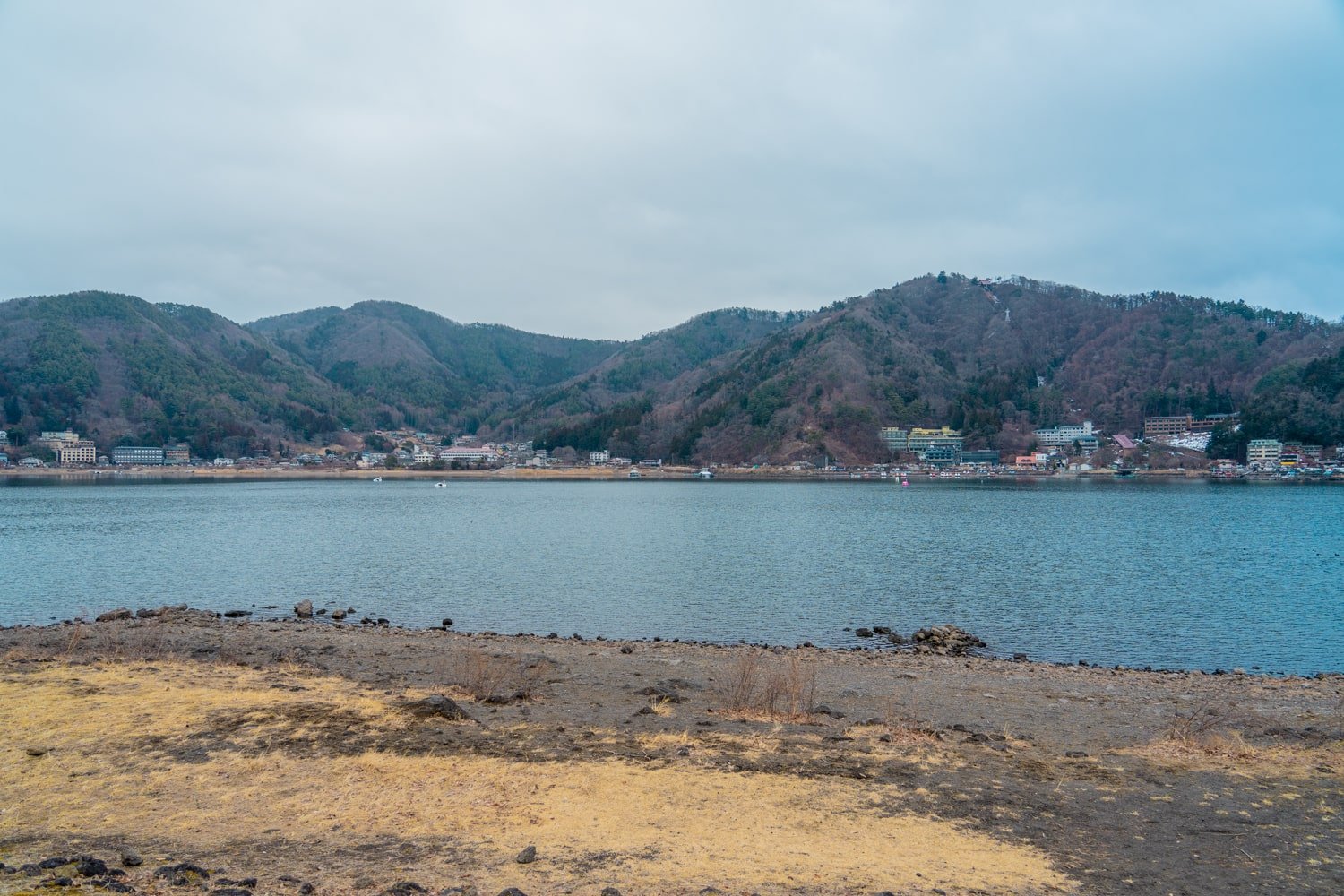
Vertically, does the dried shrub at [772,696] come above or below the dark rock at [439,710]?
below

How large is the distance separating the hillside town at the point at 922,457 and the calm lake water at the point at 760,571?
70557 mm

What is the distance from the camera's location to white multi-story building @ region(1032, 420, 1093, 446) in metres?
154

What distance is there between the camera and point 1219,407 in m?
153

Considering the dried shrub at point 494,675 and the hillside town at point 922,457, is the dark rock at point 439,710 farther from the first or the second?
the hillside town at point 922,457

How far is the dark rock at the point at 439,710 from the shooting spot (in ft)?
33.3

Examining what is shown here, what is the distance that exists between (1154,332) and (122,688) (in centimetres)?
21804

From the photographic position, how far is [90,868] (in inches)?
212

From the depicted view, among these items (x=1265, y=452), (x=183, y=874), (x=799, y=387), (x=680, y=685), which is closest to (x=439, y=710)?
(x=680, y=685)

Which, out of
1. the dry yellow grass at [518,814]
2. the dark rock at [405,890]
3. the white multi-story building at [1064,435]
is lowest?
the dry yellow grass at [518,814]

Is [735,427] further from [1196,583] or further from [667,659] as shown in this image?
[667,659]

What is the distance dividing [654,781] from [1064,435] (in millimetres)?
167319

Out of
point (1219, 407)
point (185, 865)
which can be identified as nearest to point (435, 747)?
point (185, 865)

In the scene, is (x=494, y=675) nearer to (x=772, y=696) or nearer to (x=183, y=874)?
(x=772, y=696)

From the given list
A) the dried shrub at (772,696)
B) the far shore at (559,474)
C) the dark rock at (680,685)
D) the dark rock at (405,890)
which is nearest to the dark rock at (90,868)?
the dark rock at (405,890)
